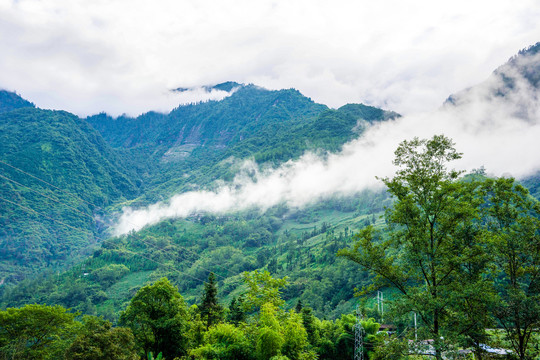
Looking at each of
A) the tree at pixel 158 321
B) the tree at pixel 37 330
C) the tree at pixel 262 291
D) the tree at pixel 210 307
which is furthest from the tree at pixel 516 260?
the tree at pixel 37 330

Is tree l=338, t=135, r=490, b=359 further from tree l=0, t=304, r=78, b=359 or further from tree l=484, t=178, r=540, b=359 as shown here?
tree l=0, t=304, r=78, b=359

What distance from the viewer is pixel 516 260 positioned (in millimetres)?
17641

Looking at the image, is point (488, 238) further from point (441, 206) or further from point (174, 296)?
point (174, 296)

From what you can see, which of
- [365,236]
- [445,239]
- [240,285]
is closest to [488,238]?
[445,239]

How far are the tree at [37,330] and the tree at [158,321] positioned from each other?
8187 millimetres

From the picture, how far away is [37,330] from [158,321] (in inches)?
654

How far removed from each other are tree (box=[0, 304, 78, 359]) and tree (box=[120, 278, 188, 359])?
8.19 m

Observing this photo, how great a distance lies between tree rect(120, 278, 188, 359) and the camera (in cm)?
3381

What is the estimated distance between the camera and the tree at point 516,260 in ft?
52.9

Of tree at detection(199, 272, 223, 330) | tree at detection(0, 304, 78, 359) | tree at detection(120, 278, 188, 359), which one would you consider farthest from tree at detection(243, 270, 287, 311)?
tree at detection(0, 304, 78, 359)

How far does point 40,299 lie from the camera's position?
600 feet

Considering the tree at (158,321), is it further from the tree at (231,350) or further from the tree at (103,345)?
the tree at (231,350)

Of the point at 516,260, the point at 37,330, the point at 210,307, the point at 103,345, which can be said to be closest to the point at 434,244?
the point at 516,260

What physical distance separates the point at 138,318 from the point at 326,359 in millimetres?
28812
